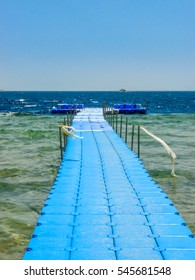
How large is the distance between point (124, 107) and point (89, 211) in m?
54.9

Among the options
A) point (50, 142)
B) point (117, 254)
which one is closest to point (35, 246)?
point (117, 254)

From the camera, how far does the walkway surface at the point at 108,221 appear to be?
23.1 ft

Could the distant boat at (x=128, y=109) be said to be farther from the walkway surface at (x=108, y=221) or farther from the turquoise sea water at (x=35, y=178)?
the walkway surface at (x=108, y=221)

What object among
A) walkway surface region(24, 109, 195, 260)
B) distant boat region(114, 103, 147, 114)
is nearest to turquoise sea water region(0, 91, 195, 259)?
walkway surface region(24, 109, 195, 260)

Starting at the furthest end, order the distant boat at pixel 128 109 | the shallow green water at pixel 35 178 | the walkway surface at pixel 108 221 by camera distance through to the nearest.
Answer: the distant boat at pixel 128 109 → the shallow green water at pixel 35 178 → the walkway surface at pixel 108 221

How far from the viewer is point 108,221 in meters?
8.75

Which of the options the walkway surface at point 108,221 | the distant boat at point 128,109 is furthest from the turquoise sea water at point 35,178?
the distant boat at point 128,109

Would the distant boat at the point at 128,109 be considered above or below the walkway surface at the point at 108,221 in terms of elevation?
above

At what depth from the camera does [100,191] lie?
1153 centimetres

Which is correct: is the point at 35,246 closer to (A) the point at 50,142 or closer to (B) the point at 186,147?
(B) the point at 186,147

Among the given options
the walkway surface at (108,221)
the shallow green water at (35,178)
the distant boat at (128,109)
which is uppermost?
the distant boat at (128,109)

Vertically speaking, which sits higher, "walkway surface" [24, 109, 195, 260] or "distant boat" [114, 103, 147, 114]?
"distant boat" [114, 103, 147, 114]

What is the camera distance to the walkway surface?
23.1ft

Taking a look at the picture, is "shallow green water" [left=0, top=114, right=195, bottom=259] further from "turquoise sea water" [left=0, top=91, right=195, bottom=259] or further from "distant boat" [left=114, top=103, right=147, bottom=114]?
"distant boat" [left=114, top=103, right=147, bottom=114]
